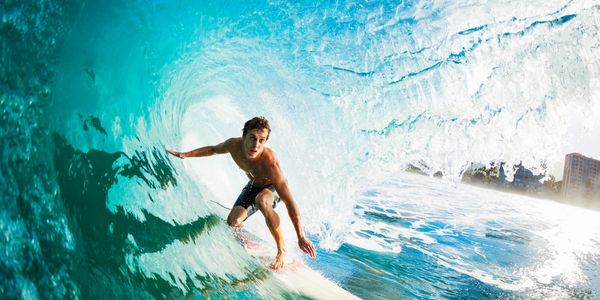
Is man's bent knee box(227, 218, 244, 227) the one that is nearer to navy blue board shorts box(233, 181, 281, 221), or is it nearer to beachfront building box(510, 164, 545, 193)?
navy blue board shorts box(233, 181, 281, 221)

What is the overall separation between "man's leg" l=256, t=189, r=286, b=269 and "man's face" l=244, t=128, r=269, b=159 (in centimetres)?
55

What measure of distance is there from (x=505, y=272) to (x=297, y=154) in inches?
161

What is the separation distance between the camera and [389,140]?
19.7 ft

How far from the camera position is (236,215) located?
450 centimetres

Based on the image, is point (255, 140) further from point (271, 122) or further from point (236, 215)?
point (271, 122)

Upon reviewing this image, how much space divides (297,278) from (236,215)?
121cm

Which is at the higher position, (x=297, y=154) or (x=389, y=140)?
(x=389, y=140)

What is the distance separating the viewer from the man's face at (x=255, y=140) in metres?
3.50

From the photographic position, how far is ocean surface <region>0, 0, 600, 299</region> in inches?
89.9

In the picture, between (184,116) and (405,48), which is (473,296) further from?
(184,116)

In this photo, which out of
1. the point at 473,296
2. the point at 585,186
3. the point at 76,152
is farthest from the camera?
the point at 585,186

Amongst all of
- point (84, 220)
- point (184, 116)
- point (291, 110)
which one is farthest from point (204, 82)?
point (84, 220)

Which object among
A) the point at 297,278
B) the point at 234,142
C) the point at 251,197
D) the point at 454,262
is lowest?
the point at 454,262

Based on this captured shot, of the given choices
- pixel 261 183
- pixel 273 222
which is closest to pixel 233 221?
pixel 261 183
